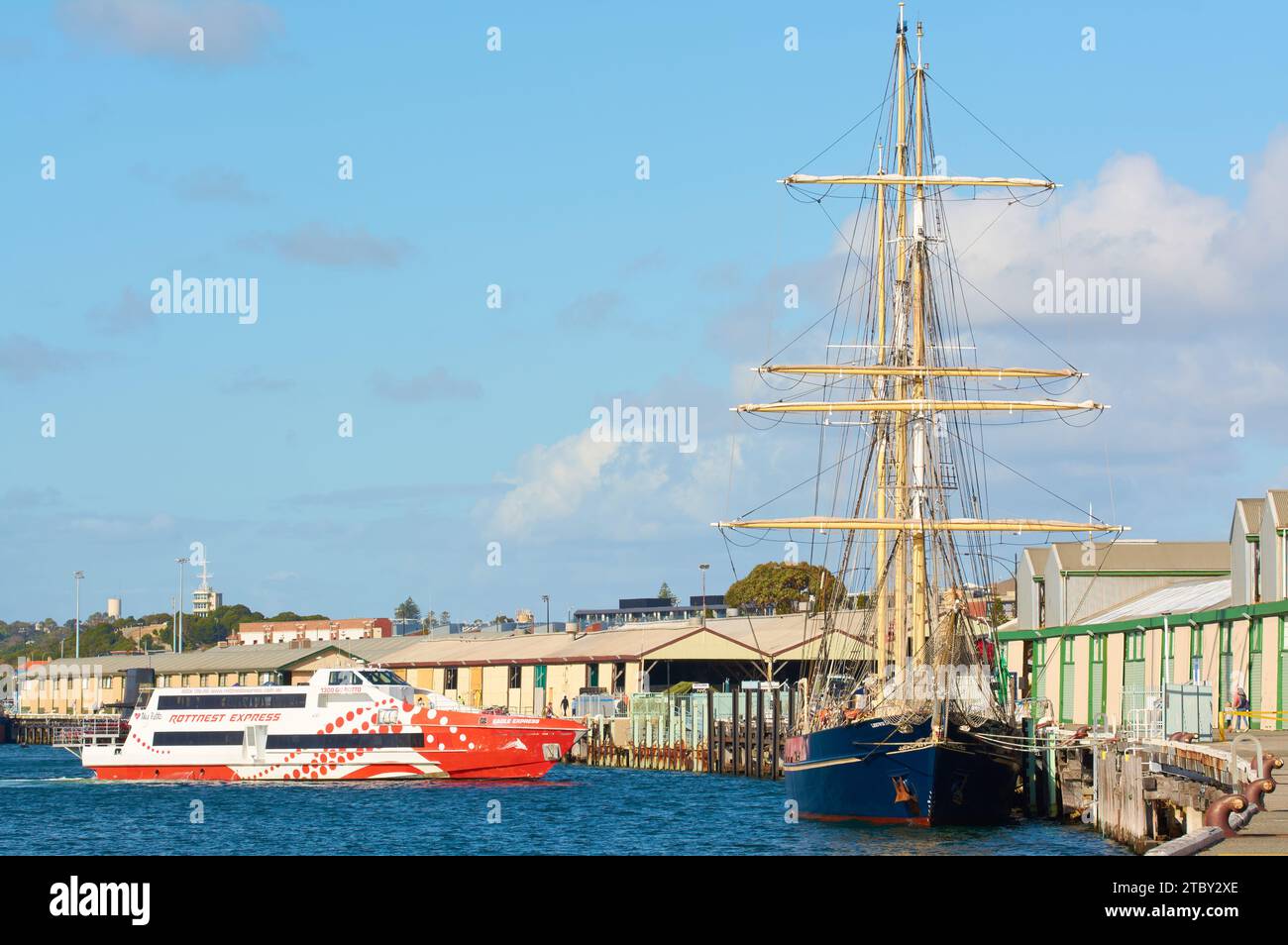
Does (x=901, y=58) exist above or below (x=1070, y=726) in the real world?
above

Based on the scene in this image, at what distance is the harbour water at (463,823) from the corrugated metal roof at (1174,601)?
367 inches

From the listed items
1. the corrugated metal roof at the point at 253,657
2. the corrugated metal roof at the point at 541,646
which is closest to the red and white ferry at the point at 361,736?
the corrugated metal roof at the point at 541,646

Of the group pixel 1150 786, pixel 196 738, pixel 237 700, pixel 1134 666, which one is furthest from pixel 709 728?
pixel 1150 786

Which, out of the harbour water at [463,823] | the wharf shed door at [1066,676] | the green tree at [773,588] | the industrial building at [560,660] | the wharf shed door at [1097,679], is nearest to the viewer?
the harbour water at [463,823]

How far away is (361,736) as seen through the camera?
228ft

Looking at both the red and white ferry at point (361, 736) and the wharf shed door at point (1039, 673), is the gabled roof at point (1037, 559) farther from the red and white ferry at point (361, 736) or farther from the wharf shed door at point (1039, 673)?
the red and white ferry at point (361, 736)

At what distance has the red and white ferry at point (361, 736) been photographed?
6912cm

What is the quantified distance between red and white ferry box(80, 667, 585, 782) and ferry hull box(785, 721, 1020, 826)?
82.0 feet

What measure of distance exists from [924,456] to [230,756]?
32.3m

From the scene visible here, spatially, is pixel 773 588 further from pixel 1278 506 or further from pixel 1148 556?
pixel 1278 506

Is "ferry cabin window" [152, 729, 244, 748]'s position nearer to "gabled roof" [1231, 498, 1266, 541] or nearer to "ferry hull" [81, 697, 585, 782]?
"ferry hull" [81, 697, 585, 782]
